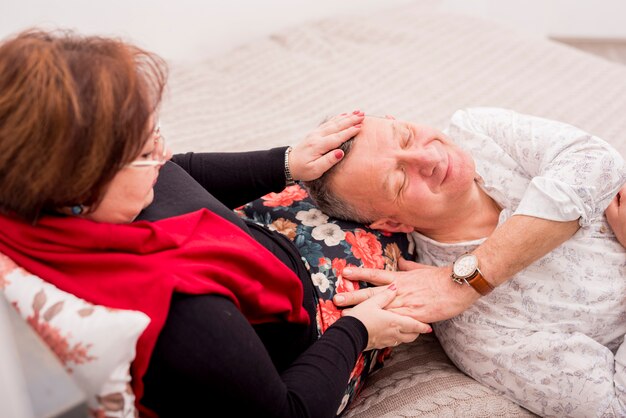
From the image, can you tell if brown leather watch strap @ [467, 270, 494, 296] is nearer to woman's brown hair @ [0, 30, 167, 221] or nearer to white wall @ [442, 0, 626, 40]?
woman's brown hair @ [0, 30, 167, 221]

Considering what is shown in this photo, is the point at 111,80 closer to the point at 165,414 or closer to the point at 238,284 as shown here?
the point at 238,284

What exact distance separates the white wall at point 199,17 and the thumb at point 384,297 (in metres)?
1.34

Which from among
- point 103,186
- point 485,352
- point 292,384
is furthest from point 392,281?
point 103,186

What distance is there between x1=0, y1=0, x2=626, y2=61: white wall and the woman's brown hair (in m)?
1.16

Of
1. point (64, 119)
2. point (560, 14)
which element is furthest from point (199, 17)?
point (560, 14)

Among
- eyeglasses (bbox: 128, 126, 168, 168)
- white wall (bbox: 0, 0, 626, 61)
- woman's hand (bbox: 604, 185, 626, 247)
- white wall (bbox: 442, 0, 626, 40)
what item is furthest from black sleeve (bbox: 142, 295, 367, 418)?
white wall (bbox: 442, 0, 626, 40)

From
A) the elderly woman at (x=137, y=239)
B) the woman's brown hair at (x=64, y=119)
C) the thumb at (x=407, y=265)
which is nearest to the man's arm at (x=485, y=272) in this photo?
the thumb at (x=407, y=265)

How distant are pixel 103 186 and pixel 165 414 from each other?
0.39m

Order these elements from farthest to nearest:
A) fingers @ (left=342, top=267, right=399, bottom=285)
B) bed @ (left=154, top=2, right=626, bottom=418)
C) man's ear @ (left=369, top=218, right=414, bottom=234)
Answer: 1. bed @ (left=154, top=2, right=626, bottom=418)
2. man's ear @ (left=369, top=218, right=414, bottom=234)
3. fingers @ (left=342, top=267, right=399, bottom=285)

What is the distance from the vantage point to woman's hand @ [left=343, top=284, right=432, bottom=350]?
1.35 metres

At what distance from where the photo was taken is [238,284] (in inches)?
44.7

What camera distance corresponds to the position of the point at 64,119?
0.93 m

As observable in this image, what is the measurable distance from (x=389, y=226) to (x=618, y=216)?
0.53m

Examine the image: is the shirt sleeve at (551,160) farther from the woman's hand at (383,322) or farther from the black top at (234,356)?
the black top at (234,356)
